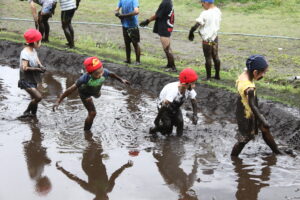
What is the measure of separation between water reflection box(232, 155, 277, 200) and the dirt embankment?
1.11 m

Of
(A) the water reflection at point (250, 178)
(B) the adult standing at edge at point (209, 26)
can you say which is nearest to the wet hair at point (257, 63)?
(A) the water reflection at point (250, 178)

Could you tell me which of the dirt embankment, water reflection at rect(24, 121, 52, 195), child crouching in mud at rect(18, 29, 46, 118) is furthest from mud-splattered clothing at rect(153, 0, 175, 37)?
water reflection at rect(24, 121, 52, 195)

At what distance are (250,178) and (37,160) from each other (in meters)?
2.81

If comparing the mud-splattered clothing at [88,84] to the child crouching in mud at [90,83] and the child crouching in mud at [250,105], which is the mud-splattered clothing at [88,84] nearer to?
the child crouching in mud at [90,83]

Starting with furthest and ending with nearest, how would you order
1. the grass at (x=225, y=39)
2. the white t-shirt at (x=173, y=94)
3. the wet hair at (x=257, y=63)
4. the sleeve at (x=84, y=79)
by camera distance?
the grass at (x=225, y=39) → the sleeve at (x=84, y=79) → the white t-shirt at (x=173, y=94) → the wet hair at (x=257, y=63)

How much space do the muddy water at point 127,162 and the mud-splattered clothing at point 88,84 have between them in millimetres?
641

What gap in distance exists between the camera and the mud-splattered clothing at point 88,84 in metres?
7.59

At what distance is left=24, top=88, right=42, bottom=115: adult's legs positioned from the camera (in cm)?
838

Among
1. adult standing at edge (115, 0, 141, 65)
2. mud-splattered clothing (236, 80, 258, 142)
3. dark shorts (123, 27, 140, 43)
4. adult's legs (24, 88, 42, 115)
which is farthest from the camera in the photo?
dark shorts (123, 27, 140, 43)

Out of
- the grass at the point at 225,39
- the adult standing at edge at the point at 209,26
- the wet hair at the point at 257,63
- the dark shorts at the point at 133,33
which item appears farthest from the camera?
the dark shorts at the point at 133,33

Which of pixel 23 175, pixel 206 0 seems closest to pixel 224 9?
pixel 206 0

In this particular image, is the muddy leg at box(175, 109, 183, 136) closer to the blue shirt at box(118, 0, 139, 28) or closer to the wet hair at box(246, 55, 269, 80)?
the wet hair at box(246, 55, 269, 80)

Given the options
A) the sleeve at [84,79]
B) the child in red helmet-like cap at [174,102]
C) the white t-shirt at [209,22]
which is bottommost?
the child in red helmet-like cap at [174,102]

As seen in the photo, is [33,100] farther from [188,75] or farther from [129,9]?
[129,9]
